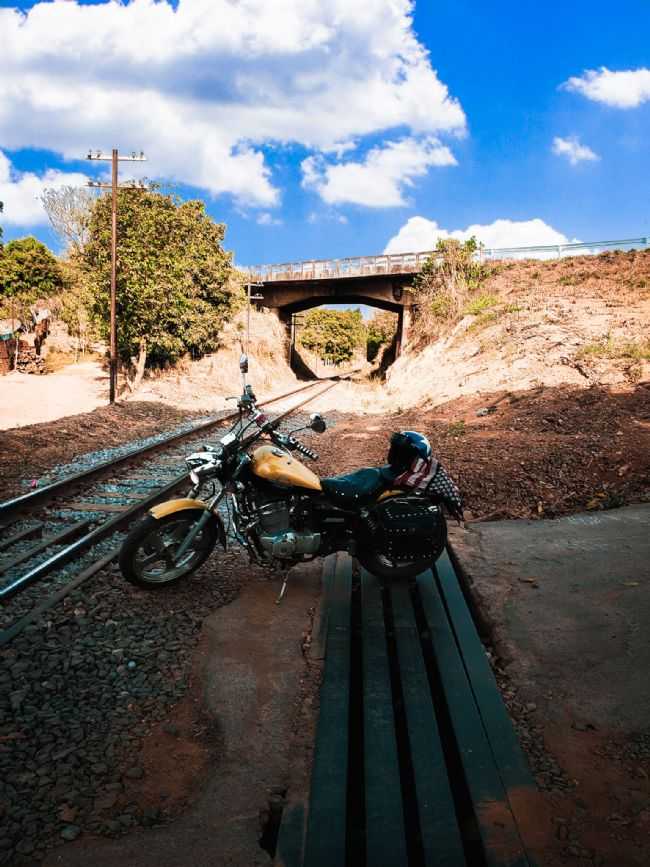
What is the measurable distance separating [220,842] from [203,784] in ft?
1.20

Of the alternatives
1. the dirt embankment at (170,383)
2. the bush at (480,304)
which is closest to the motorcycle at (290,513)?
the dirt embankment at (170,383)

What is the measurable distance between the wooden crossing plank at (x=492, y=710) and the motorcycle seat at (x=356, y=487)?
1060 mm

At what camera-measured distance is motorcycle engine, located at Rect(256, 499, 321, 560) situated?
4.56m

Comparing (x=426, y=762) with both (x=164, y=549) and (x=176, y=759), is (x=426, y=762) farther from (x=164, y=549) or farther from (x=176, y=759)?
(x=164, y=549)

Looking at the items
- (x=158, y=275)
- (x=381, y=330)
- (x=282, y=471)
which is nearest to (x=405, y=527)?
(x=282, y=471)

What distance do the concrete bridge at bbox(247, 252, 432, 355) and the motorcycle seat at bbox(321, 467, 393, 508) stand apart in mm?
33238

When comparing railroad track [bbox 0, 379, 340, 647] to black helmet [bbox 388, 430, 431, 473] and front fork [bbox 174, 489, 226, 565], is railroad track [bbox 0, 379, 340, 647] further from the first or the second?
black helmet [bbox 388, 430, 431, 473]

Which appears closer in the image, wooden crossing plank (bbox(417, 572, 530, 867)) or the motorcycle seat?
wooden crossing plank (bbox(417, 572, 530, 867))

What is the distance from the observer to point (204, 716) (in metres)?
3.20

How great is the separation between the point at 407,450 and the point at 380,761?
2553 millimetres

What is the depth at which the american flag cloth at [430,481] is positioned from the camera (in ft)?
15.8

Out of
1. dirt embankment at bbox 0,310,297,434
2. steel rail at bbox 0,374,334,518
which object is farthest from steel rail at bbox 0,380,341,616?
dirt embankment at bbox 0,310,297,434

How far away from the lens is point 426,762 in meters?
2.82

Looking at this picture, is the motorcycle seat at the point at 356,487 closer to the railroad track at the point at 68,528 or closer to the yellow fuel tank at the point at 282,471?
the yellow fuel tank at the point at 282,471
